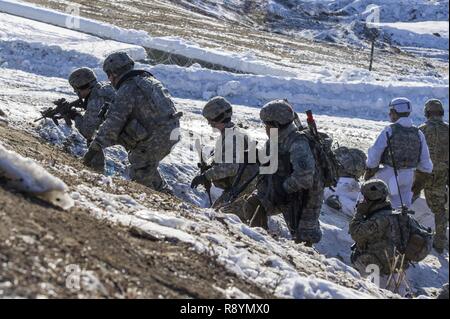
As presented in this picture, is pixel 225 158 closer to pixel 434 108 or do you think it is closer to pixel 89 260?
pixel 434 108

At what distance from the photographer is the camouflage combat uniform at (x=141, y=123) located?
6.91 metres

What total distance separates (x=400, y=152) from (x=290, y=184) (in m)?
1.57

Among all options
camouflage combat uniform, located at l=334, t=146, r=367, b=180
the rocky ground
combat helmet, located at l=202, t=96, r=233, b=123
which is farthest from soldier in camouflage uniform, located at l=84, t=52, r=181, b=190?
camouflage combat uniform, located at l=334, t=146, r=367, b=180

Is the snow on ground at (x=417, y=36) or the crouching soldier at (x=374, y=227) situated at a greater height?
the crouching soldier at (x=374, y=227)

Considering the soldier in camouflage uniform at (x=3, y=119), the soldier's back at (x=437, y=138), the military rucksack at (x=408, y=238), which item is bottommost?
the military rucksack at (x=408, y=238)

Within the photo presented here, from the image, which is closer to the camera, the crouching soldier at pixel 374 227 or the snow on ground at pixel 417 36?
the crouching soldier at pixel 374 227

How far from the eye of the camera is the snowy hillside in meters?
4.33

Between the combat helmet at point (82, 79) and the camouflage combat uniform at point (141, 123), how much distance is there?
2.98 feet

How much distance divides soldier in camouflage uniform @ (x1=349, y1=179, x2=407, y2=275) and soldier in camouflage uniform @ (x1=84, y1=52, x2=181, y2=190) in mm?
1925

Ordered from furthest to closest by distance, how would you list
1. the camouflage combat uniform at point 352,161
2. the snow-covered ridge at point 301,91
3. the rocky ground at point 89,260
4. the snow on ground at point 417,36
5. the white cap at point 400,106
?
the snow on ground at point 417,36 → the snow-covered ridge at point 301,91 → the camouflage combat uniform at point 352,161 → the white cap at point 400,106 → the rocky ground at point 89,260

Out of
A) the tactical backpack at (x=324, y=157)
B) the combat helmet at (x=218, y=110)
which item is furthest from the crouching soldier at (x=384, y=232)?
the combat helmet at (x=218, y=110)

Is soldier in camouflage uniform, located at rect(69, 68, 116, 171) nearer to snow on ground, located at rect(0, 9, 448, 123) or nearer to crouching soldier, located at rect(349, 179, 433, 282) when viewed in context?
crouching soldier, located at rect(349, 179, 433, 282)

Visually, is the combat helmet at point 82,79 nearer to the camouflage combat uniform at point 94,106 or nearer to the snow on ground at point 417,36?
the camouflage combat uniform at point 94,106

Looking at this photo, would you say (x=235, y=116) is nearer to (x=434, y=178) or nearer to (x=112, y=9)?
(x=434, y=178)
